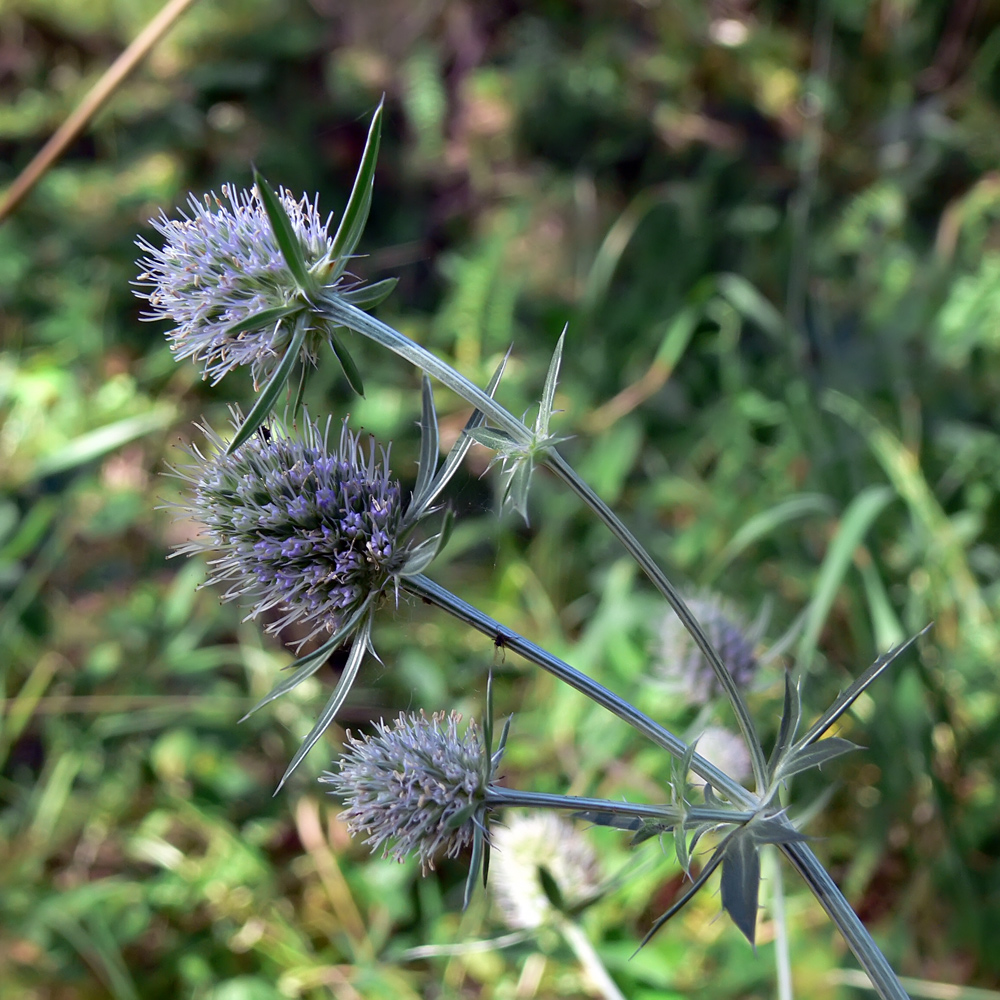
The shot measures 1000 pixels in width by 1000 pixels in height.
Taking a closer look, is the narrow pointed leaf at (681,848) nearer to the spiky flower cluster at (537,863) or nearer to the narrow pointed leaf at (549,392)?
the narrow pointed leaf at (549,392)

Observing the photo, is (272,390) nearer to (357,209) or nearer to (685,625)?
(357,209)

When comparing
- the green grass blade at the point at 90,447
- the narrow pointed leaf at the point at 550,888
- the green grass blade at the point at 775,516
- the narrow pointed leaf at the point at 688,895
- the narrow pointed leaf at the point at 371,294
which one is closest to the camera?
the narrow pointed leaf at the point at 688,895

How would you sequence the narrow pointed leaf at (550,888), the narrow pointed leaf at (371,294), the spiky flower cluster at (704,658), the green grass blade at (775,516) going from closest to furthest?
1. the narrow pointed leaf at (371,294)
2. the narrow pointed leaf at (550,888)
3. the spiky flower cluster at (704,658)
4. the green grass blade at (775,516)

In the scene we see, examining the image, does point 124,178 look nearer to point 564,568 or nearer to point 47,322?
point 47,322

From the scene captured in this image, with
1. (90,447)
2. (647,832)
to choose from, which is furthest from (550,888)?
(90,447)

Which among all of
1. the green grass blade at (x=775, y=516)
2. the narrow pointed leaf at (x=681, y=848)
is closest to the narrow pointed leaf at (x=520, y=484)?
the narrow pointed leaf at (x=681, y=848)

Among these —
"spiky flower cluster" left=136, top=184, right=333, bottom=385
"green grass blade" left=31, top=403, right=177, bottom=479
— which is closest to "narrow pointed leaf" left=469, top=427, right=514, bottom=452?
"spiky flower cluster" left=136, top=184, right=333, bottom=385
